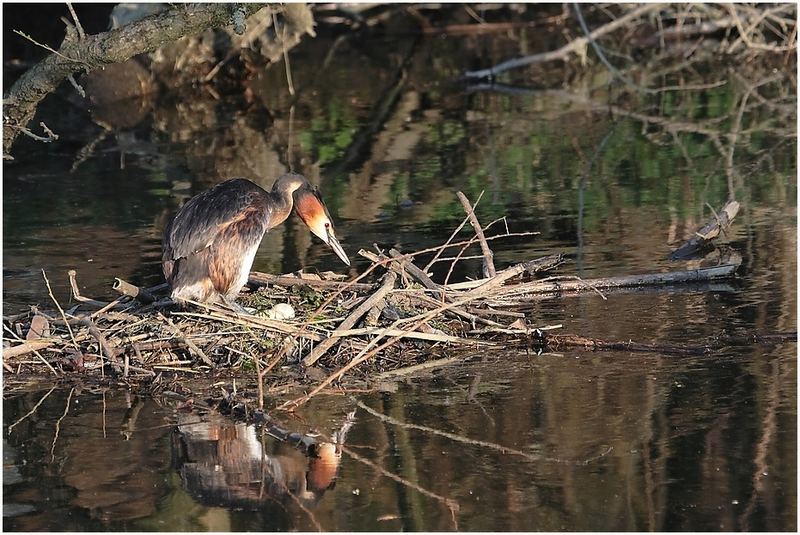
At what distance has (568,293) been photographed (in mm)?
9133

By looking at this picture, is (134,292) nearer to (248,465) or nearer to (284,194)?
(284,194)

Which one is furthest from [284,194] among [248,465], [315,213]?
[248,465]

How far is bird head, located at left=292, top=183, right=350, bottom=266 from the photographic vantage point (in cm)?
909

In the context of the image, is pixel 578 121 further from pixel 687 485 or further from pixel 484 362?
pixel 687 485

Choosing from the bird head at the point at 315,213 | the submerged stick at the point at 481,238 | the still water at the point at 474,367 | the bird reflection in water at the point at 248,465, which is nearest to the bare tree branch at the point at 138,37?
the bird head at the point at 315,213

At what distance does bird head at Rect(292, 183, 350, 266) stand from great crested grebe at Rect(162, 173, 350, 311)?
443 millimetres

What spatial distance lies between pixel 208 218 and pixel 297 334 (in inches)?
40.8

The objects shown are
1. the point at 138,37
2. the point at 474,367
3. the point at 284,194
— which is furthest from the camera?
the point at 284,194

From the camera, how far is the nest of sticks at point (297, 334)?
777cm

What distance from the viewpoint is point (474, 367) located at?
25.5ft

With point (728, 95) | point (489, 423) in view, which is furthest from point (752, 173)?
point (489, 423)

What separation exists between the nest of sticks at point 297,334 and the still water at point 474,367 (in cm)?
27

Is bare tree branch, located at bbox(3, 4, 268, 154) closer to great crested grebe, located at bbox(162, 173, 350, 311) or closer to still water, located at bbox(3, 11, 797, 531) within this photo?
great crested grebe, located at bbox(162, 173, 350, 311)

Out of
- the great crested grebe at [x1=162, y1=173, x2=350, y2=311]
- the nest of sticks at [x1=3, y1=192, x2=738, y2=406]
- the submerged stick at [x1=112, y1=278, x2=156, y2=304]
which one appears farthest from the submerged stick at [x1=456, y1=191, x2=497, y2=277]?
the submerged stick at [x1=112, y1=278, x2=156, y2=304]
